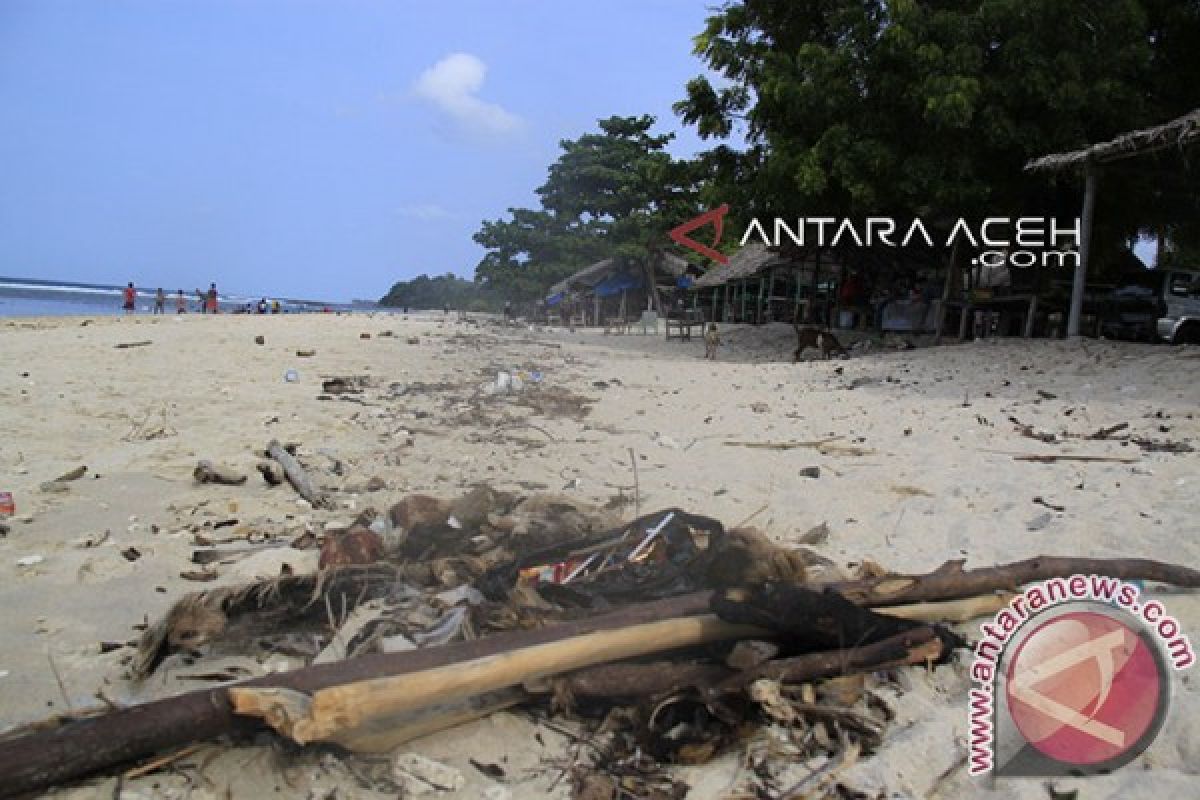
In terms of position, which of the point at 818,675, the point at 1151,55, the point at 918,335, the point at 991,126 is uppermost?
the point at 1151,55

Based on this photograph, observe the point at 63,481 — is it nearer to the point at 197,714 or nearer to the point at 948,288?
the point at 197,714

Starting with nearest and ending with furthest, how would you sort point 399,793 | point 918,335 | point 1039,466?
point 399,793
point 1039,466
point 918,335

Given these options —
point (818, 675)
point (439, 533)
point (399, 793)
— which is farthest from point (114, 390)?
point (818, 675)

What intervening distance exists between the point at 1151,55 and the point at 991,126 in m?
2.86

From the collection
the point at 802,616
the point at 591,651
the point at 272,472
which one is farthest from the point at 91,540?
the point at 802,616

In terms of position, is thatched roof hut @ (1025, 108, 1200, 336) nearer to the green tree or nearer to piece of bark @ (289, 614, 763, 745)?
piece of bark @ (289, 614, 763, 745)

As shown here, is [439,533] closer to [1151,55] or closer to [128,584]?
[128,584]

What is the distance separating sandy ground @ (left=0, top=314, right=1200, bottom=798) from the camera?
1.82m

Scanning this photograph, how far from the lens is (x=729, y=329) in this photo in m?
21.0

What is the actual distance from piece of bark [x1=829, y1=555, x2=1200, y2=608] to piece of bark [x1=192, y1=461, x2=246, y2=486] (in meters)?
3.44

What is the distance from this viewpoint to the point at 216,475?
4070 mm

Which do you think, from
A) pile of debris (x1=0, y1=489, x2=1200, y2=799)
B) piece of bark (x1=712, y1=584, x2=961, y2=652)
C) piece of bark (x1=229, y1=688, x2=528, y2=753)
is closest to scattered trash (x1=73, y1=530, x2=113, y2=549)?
pile of debris (x1=0, y1=489, x2=1200, y2=799)

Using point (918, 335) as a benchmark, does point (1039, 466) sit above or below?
below

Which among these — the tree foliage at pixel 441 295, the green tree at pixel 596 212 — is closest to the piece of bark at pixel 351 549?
the green tree at pixel 596 212
